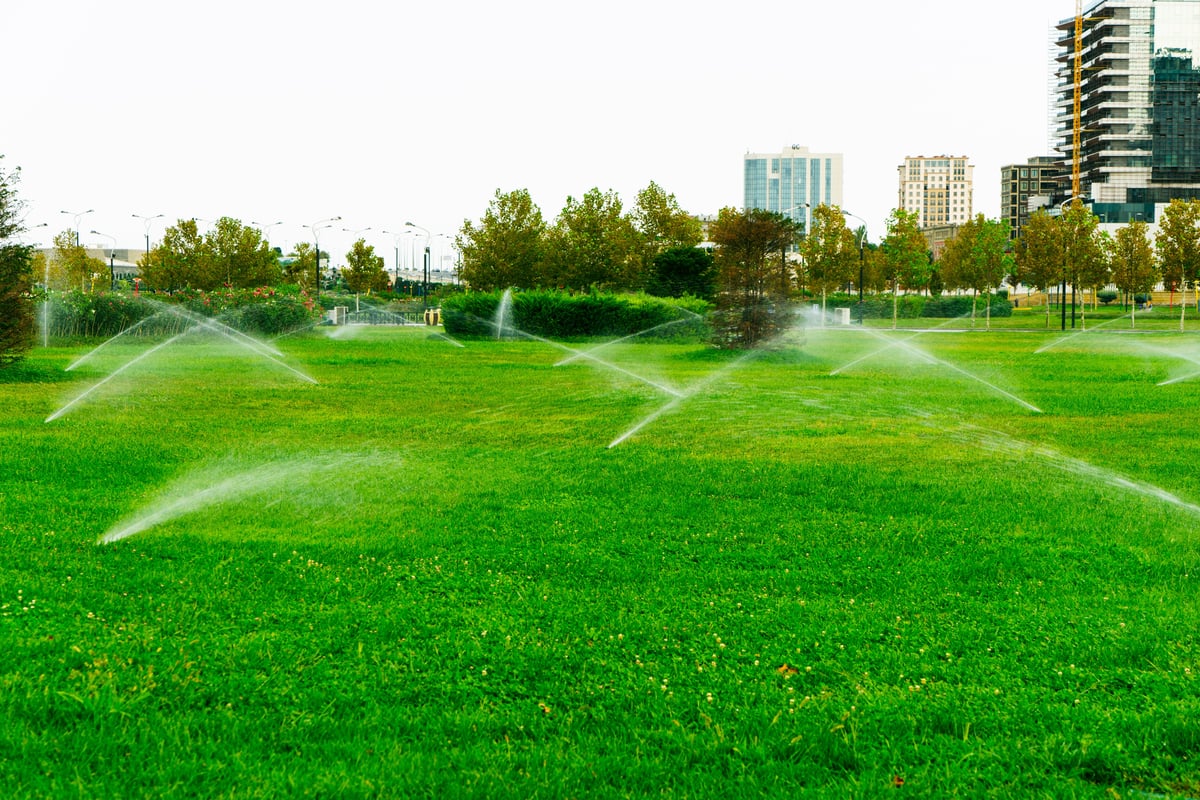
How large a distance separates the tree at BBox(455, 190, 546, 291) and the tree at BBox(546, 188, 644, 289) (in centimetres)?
90

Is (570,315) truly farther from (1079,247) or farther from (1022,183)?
(1022,183)

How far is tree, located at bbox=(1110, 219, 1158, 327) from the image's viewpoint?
185ft

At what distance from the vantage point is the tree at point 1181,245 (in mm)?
49656

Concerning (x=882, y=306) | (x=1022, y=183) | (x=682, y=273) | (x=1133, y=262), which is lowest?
(x=882, y=306)

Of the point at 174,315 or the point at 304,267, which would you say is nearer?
the point at 174,315

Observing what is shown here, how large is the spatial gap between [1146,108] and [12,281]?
143 metres

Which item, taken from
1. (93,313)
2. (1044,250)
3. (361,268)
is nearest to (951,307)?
(1044,250)

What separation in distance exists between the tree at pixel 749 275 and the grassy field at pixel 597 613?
44.8 ft

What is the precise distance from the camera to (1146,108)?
438 feet

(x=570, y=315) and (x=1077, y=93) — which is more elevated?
(x=1077, y=93)

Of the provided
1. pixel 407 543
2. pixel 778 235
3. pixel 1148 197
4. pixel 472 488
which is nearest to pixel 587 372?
pixel 778 235

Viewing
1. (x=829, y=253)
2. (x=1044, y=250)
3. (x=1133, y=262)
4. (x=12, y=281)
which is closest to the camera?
(x=12, y=281)

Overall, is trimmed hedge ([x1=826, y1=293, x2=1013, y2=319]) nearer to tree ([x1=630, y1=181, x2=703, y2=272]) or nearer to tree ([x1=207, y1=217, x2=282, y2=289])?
tree ([x1=630, y1=181, x2=703, y2=272])

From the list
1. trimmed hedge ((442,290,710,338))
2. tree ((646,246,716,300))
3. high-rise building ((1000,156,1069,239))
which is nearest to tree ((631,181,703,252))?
tree ((646,246,716,300))
